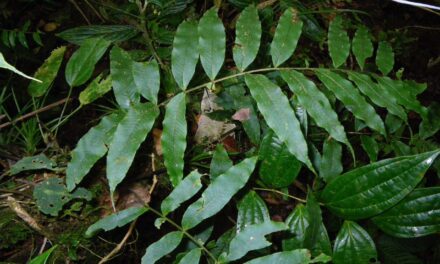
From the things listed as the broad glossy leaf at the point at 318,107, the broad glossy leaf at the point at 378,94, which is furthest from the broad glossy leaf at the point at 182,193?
the broad glossy leaf at the point at 378,94

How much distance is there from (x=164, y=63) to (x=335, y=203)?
0.98 metres

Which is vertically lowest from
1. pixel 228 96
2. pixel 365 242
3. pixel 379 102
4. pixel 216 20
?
pixel 365 242

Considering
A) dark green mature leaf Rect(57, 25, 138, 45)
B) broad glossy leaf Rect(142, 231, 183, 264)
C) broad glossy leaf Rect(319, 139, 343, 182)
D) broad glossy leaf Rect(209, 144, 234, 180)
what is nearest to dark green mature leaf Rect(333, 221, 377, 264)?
broad glossy leaf Rect(319, 139, 343, 182)

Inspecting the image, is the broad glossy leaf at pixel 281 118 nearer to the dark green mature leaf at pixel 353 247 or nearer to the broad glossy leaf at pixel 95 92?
the dark green mature leaf at pixel 353 247

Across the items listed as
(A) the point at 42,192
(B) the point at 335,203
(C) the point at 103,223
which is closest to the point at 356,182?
(B) the point at 335,203

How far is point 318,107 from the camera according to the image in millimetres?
1339

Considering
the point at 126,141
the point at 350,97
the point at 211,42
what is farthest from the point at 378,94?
the point at 126,141

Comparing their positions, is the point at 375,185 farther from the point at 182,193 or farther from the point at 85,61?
the point at 85,61

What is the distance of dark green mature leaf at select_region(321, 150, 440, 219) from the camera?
1341mm

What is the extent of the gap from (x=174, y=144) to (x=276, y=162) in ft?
1.30

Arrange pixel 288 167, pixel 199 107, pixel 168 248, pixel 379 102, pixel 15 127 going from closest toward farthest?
pixel 168 248 < pixel 379 102 < pixel 288 167 < pixel 15 127 < pixel 199 107

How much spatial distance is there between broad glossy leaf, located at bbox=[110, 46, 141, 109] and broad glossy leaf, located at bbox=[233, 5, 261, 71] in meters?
0.38

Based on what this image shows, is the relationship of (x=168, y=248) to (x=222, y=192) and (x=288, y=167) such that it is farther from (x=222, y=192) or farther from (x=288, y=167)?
(x=288, y=167)

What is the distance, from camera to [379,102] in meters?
1.38
